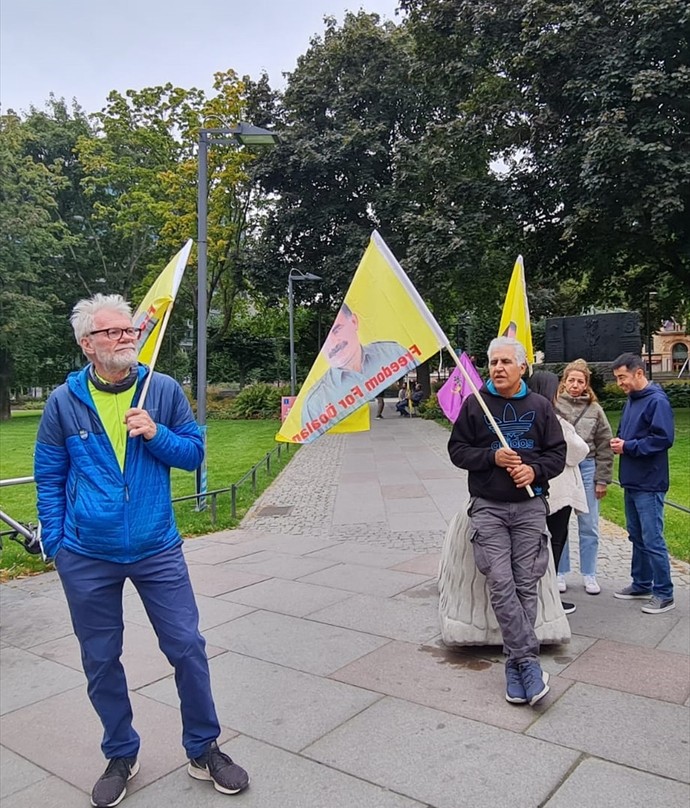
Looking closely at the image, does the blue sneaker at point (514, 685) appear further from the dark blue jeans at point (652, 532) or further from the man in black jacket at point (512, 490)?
the dark blue jeans at point (652, 532)

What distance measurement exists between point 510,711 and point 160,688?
6.42 feet

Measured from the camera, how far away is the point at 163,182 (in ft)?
95.9

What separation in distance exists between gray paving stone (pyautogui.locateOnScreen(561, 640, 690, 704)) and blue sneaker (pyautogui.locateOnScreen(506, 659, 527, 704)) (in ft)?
1.46

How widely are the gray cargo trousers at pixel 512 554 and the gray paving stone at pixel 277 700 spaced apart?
880 millimetres

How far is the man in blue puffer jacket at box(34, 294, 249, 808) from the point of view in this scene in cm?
282

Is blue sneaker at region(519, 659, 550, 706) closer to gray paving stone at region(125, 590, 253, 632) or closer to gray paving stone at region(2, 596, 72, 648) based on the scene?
gray paving stone at region(125, 590, 253, 632)

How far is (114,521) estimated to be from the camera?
2797 mm

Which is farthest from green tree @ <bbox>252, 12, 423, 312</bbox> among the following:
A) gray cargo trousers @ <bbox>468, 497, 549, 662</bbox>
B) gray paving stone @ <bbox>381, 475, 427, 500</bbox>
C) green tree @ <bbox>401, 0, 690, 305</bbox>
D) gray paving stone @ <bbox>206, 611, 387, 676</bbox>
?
gray cargo trousers @ <bbox>468, 497, 549, 662</bbox>

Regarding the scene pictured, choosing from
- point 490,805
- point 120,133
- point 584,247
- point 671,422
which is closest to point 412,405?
point 584,247

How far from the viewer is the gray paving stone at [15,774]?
9.99 feet

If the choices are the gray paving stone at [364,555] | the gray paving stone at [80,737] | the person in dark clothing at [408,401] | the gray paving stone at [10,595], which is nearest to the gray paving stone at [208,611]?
the gray paving stone at [10,595]

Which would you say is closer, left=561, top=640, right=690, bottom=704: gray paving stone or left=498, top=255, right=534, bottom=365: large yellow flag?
left=561, top=640, right=690, bottom=704: gray paving stone

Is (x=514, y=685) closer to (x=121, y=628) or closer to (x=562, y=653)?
(x=562, y=653)

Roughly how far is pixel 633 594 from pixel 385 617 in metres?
1.99
